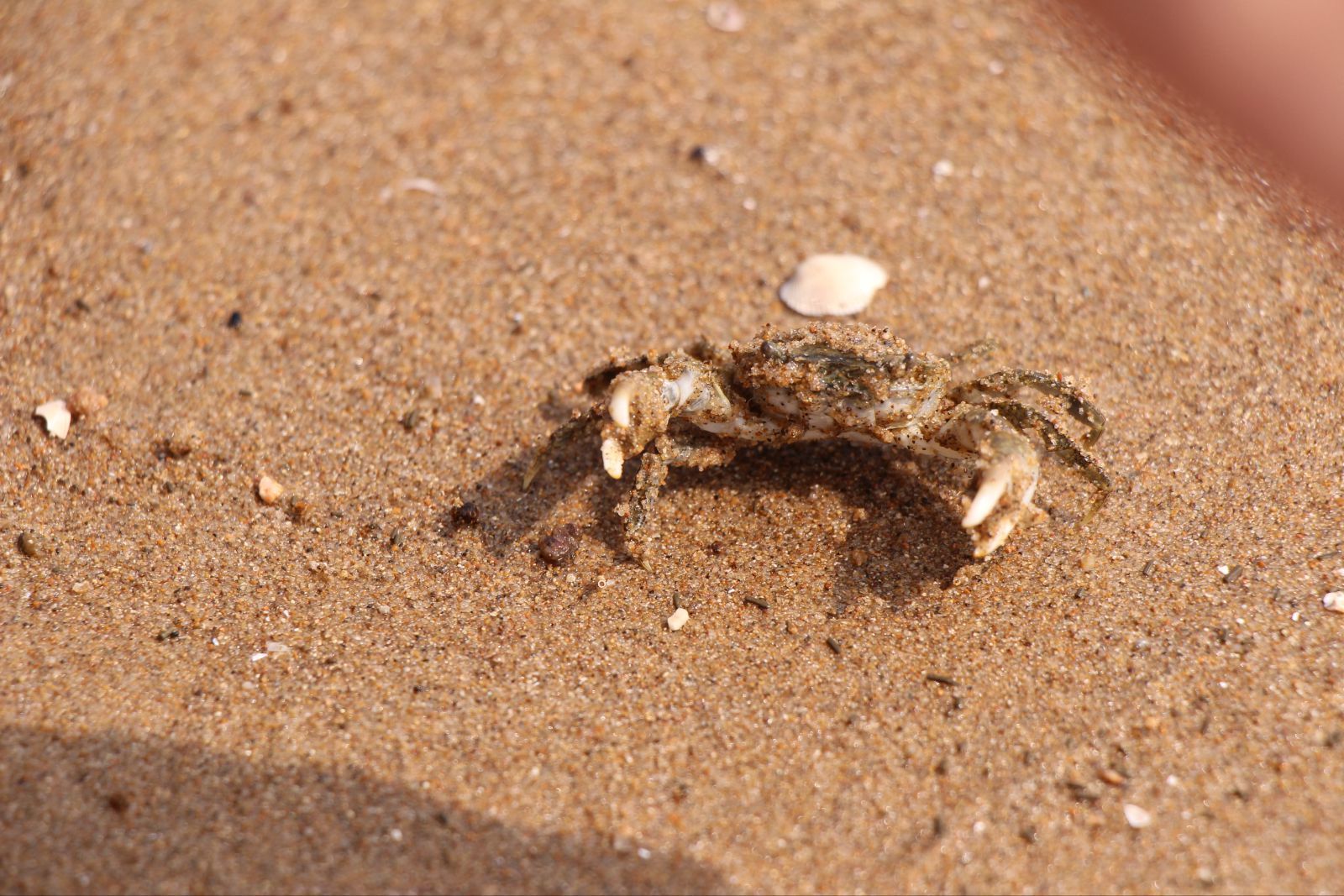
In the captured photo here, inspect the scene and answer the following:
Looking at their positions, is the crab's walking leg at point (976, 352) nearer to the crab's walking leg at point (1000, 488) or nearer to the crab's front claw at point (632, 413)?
the crab's walking leg at point (1000, 488)

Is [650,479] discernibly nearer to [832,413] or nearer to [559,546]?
[559,546]

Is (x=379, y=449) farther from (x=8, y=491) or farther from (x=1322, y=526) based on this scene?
(x=1322, y=526)

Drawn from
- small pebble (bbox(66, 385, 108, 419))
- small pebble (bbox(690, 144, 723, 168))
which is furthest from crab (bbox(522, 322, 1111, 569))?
small pebble (bbox(66, 385, 108, 419))

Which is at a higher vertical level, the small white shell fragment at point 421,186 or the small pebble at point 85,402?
the small white shell fragment at point 421,186

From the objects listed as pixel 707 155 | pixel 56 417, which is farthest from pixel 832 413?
pixel 56 417

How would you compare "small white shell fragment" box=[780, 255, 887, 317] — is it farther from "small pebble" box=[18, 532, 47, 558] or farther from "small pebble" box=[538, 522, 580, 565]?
"small pebble" box=[18, 532, 47, 558]

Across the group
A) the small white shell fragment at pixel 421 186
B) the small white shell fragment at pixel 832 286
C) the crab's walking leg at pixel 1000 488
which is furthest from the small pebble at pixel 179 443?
the crab's walking leg at pixel 1000 488
